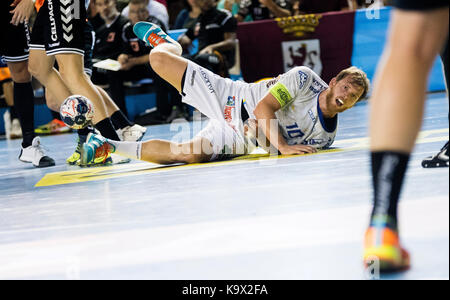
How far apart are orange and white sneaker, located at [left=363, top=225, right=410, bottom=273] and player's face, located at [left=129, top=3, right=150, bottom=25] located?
6.06 metres

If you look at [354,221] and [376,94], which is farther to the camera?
[354,221]

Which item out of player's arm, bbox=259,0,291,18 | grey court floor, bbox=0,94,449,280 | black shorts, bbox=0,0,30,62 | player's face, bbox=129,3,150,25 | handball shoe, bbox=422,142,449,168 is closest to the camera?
grey court floor, bbox=0,94,449,280

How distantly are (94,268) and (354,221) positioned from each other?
Result: 2.69ft

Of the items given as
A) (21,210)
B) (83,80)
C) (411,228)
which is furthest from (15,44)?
(411,228)

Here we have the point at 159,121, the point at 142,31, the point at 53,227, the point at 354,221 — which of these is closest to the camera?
the point at 354,221

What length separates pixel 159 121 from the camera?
743 cm

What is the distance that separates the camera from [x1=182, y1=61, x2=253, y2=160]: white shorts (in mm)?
3939

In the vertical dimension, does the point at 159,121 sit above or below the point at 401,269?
below

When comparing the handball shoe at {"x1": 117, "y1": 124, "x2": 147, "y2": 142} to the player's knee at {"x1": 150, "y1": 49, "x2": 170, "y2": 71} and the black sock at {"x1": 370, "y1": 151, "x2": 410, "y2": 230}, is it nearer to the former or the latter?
the player's knee at {"x1": 150, "y1": 49, "x2": 170, "y2": 71}

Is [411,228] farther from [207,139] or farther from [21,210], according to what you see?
[207,139]

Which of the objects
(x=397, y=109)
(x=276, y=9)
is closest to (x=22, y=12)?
(x=397, y=109)

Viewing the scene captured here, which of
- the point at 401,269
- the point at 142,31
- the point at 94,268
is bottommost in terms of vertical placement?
the point at 94,268

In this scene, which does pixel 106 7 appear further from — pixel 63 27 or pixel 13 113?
pixel 63 27

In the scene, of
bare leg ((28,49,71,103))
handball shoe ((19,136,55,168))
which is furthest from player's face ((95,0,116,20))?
handball shoe ((19,136,55,168))
